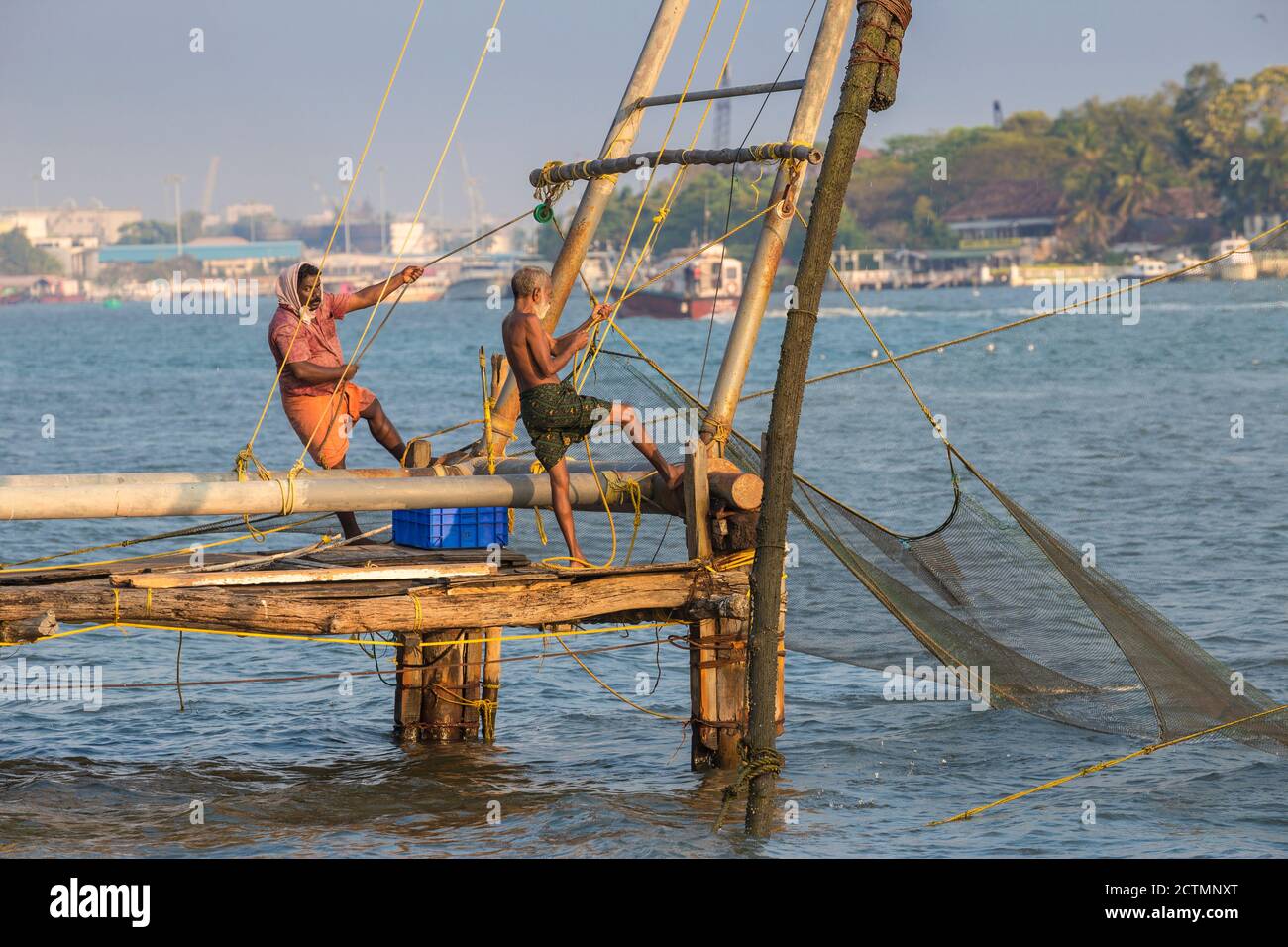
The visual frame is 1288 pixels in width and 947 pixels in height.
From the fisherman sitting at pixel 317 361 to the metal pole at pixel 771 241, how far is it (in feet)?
7.91

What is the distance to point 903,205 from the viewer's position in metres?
190

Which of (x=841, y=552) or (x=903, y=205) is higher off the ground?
(x=903, y=205)

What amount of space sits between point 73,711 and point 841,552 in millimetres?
7486

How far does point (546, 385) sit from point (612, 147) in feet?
9.55

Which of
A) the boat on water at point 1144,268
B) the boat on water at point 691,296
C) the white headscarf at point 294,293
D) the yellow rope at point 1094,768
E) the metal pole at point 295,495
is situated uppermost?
the boat on water at point 1144,268

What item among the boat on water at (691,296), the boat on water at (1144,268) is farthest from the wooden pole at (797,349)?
the boat on water at (1144,268)

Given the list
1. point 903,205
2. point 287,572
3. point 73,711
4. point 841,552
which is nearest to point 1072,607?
point 841,552

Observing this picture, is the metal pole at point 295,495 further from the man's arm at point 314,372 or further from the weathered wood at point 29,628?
the man's arm at point 314,372

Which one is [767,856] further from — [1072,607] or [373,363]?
[373,363]

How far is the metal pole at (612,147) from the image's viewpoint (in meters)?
14.7

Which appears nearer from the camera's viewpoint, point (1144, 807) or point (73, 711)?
point (1144, 807)

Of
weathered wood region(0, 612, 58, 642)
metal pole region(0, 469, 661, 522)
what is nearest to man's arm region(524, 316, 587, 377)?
metal pole region(0, 469, 661, 522)

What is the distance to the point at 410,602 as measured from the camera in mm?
11750

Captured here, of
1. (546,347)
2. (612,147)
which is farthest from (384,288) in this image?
(612,147)
